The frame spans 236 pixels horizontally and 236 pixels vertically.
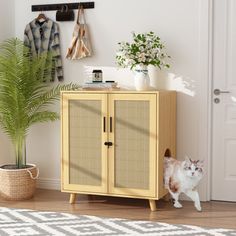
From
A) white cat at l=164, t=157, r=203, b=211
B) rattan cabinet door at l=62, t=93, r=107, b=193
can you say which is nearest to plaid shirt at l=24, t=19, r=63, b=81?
rattan cabinet door at l=62, t=93, r=107, b=193

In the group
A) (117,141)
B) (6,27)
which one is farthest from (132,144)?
(6,27)

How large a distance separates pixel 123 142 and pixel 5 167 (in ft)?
4.08

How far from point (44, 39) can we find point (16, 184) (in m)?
1.41

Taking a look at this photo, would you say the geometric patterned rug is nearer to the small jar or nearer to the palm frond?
the palm frond

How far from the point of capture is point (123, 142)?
4031mm

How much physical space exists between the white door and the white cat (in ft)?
1.20

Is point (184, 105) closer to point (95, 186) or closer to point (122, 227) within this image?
point (95, 186)

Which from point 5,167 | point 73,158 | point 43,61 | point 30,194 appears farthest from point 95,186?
point 43,61

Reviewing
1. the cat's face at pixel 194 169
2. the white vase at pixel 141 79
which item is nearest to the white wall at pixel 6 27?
the white vase at pixel 141 79

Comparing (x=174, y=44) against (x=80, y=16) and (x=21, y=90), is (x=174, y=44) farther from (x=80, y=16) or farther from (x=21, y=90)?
(x=21, y=90)

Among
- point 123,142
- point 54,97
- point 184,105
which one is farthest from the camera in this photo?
point 54,97

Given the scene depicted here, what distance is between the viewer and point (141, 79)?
4.12m

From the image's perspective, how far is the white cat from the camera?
3963mm

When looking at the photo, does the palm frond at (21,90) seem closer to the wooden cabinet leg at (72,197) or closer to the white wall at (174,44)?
the white wall at (174,44)
